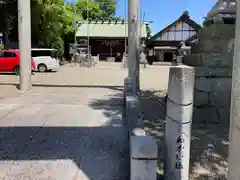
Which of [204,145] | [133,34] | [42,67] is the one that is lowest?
[204,145]

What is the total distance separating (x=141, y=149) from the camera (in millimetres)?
3027

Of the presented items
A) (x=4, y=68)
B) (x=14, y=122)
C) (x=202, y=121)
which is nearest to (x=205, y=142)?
(x=202, y=121)

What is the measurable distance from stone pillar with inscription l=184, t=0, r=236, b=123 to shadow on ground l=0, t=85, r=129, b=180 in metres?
1.78

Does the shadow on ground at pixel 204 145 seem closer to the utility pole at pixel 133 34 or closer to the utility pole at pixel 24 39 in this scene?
the utility pole at pixel 133 34

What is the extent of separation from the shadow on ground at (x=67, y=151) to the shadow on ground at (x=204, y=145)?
63 centimetres

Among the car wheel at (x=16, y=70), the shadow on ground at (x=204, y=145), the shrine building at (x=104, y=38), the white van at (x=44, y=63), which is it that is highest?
the shrine building at (x=104, y=38)

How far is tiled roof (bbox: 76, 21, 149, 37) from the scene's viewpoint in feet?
129

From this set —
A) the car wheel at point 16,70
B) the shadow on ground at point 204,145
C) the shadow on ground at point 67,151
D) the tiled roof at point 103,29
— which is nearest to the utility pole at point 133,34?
the shadow on ground at point 204,145

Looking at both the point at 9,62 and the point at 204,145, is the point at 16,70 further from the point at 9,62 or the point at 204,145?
the point at 204,145

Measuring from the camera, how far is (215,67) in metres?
6.17

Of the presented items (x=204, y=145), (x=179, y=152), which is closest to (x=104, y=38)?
(x=204, y=145)

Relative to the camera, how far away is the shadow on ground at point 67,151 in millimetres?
3779

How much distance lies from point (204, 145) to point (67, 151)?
2257mm

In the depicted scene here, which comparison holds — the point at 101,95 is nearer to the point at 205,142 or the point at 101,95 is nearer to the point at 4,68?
the point at 205,142
